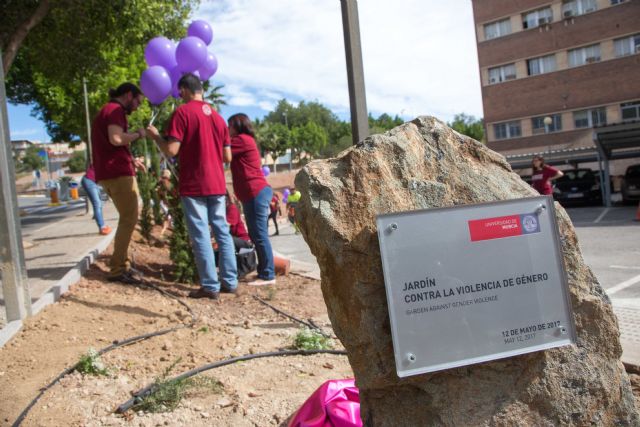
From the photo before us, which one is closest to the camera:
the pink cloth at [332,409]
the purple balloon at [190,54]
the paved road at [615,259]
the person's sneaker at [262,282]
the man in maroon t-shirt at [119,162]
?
the pink cloth at [332,409]

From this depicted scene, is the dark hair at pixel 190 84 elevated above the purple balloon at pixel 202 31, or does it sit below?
below

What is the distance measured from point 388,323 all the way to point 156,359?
77.3 inches

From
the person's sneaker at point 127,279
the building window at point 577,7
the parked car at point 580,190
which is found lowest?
the parked car at point 580,190

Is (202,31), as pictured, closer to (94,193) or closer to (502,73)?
(94,193)

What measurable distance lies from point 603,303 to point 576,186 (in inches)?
791

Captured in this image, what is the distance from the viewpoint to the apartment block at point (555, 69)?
31906mm

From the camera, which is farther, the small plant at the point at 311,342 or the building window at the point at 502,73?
the building window at the point at 502,73

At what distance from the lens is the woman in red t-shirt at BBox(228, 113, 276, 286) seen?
18.8 ft

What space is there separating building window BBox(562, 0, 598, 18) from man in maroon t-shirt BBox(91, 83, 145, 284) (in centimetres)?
3477

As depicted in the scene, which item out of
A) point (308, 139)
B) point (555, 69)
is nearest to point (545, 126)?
point (555, 69)

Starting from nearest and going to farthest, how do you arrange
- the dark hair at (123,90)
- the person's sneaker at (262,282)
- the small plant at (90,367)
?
1. the small plant at (90,367)
2. the dark hair at (123,90)
3. the person's sneaker at (262,282)

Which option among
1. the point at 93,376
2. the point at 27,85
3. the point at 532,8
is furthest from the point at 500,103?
the point at 93,376

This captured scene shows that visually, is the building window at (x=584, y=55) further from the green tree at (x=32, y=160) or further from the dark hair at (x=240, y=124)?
the green tree at (x=32, y=160)

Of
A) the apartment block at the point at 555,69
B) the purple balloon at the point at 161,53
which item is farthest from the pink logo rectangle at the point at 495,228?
the apartment block at the point at 555,69
